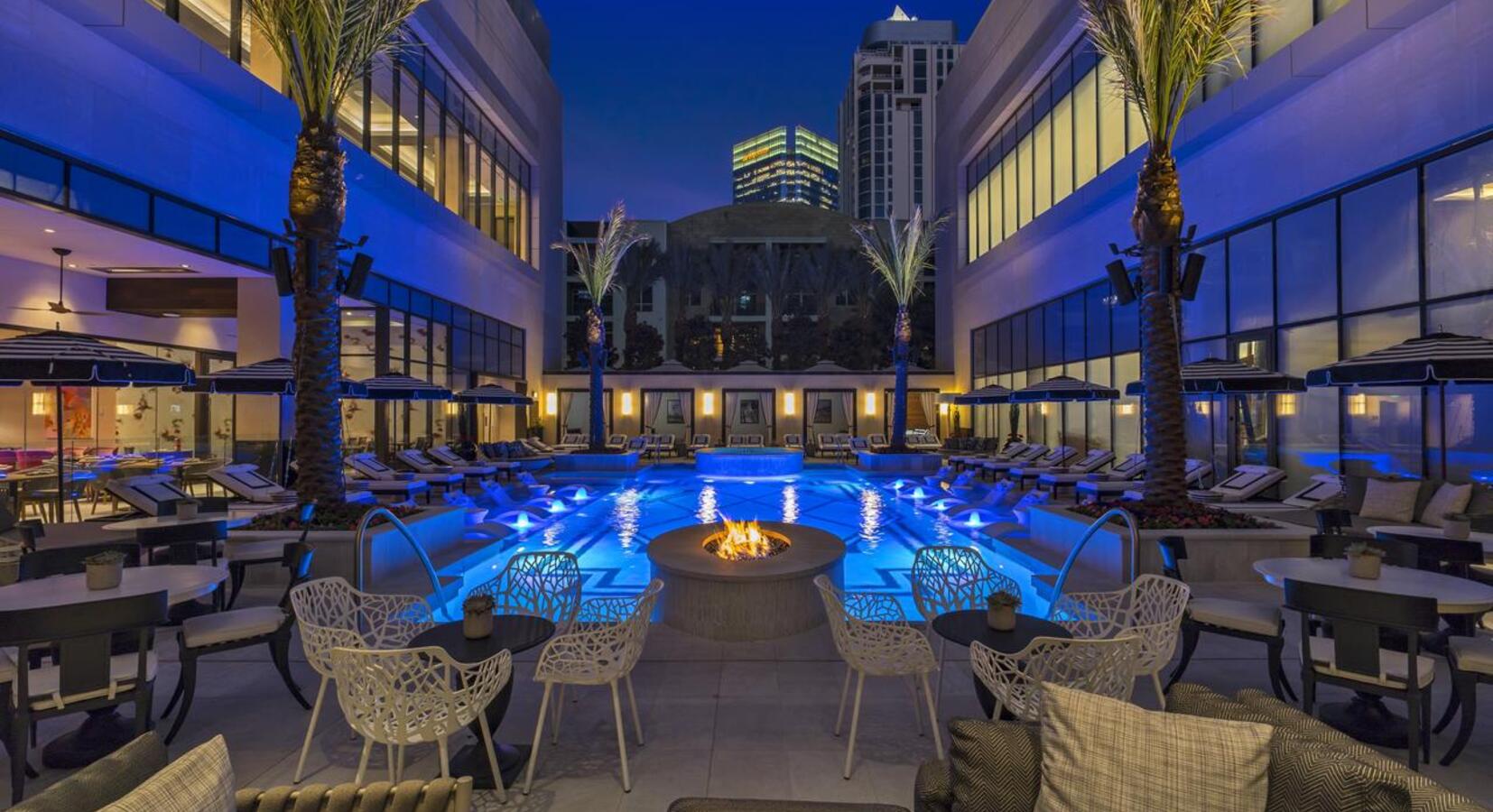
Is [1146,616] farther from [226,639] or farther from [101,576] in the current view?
[101,576]

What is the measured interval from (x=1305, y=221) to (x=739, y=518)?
33.9 ft

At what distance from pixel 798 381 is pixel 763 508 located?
14.2 metres

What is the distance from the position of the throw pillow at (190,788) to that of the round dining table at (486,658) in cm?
132

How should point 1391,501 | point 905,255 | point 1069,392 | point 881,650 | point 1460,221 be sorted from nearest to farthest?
point 881,650, point 1391,501, point 1460,221, point 1069,392, point 905,255

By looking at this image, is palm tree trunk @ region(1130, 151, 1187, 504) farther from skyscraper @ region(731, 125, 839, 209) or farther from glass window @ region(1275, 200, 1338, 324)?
skyscraper @ region(731, 125, 839, 209)

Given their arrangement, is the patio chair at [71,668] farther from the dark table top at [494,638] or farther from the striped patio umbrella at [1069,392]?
the striped patio umbrella at [1069,392]

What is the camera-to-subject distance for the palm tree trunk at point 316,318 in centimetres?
721

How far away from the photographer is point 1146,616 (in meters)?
3.86

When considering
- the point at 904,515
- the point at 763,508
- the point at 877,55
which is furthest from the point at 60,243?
the point at 877,55

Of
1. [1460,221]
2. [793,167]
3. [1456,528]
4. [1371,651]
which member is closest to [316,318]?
[1371,651]

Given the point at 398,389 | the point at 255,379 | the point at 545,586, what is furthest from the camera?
the point at 398,389

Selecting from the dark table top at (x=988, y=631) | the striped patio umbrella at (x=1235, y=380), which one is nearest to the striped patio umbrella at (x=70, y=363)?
the dark table top at (x=988, y=631)

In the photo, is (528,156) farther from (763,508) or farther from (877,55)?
(877,55)

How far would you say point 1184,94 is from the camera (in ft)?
24.4
